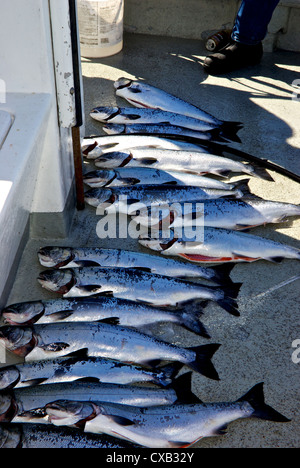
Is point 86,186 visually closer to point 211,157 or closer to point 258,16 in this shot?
point 211,157

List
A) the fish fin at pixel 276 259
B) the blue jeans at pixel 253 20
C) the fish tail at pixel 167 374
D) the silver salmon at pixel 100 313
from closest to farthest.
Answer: the fish tail at pixel 167 374, the silver salmon at pixel 100 313, the fish fin at pixel 276 259, the blue jeans at pixel 253 20

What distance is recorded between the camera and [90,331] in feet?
8.50

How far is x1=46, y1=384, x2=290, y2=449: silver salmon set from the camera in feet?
7.18

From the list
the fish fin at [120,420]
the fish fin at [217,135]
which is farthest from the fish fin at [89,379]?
the fish fin at [217,135]

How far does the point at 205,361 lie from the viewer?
2.57 meters

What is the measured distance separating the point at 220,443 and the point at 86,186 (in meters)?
2.07

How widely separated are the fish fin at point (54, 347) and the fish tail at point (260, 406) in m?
0.89

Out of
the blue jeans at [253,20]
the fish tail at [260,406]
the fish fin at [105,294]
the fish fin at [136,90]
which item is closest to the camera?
the fish tail at [260,406]

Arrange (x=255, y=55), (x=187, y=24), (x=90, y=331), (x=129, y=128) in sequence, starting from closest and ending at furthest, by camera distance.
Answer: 1. (x=90, y=331)
2. (x=129, y=128)
3. (x=255, y=55)
4. (x=187, y=24)

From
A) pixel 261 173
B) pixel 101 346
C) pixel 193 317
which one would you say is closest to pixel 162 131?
→ pixel 261 173

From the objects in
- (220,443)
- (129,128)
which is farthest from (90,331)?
→ (129,128)

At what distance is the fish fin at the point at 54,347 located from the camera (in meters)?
2.53

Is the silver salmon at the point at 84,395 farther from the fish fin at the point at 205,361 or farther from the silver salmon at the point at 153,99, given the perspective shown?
the silver salmon at the point at 153,99

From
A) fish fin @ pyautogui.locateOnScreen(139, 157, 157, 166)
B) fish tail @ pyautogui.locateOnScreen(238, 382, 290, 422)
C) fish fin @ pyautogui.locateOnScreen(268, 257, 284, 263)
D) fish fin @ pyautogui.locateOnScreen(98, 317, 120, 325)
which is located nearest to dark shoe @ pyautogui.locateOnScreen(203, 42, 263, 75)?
fish fin @ pyautogui.locateOnScreen(139, 157, 157, 166)
